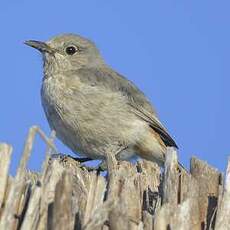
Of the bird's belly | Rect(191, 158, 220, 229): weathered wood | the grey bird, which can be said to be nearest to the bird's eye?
the grey bird

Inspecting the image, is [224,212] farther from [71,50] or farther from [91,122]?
[71,50]

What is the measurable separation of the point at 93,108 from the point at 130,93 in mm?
963

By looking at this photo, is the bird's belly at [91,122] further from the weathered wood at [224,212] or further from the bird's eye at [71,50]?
the weathered wood at [224,212]

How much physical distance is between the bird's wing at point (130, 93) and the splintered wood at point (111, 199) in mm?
3985

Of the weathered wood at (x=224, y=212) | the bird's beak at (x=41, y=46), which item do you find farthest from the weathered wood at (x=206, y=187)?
the bird's beak at (x=41, y=46)

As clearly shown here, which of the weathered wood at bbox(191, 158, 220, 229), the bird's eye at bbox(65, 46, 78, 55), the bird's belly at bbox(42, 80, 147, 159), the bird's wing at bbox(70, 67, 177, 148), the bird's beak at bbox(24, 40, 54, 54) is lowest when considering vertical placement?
the weathered wood at bbox(191, 158, 220, 229)

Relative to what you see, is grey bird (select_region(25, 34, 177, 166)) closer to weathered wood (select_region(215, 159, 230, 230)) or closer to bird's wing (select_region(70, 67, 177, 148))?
bird's wing (select_region(70, 67, 177, 148))

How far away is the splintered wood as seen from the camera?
4.43 metres

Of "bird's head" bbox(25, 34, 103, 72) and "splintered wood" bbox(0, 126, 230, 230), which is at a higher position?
"bird's head" bbox(25, 34, 103, 72)

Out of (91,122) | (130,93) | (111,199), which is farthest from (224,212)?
(130,93)

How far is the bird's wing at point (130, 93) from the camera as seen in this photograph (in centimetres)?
993

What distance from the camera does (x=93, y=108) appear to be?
30.8ft

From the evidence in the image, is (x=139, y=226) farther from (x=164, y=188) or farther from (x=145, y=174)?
(x=145, y=174)

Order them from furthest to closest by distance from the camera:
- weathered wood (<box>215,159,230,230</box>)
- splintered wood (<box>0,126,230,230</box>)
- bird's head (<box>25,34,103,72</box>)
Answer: bird's head (<box>25,34,103,72</box>) → weathered wood (<box>215,159,230,230</box>) → splintered wood (<box>0,126,230,230</box>)
